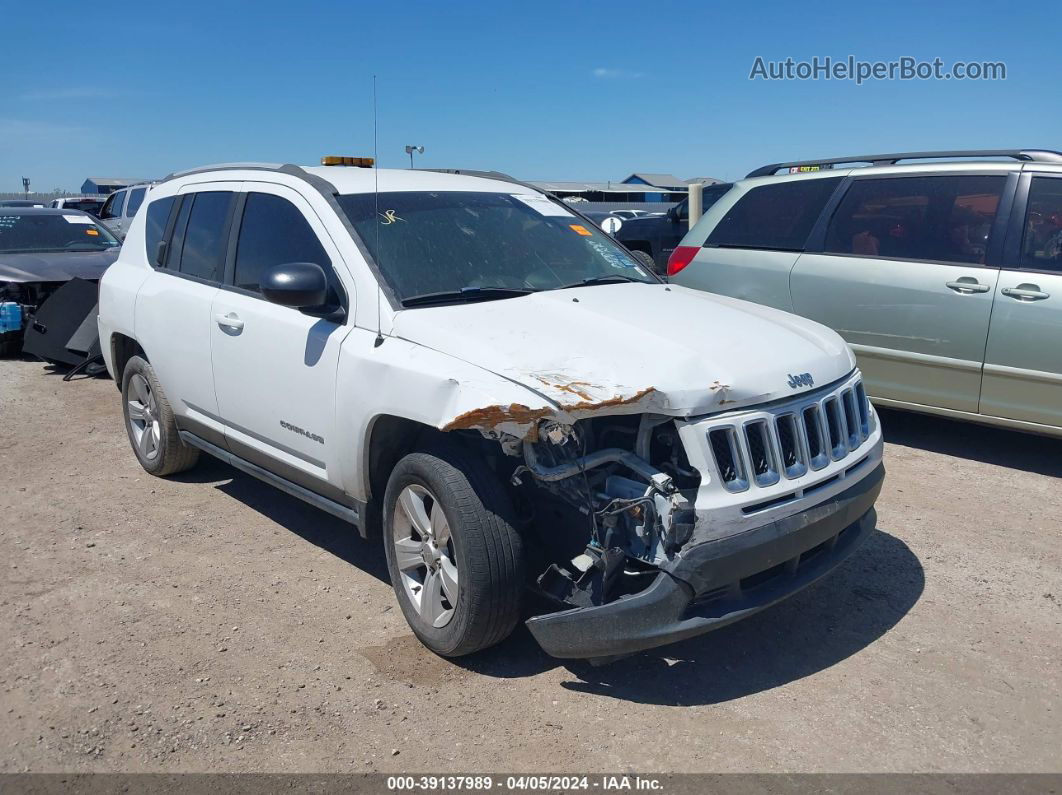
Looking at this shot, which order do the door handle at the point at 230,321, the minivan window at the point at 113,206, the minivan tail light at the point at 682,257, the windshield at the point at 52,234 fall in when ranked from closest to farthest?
the door handle at the point at 230,321, the minivan tail light at the point at 682,257, the windshield at the point at 52,234, the minivan window at the point at 113,206

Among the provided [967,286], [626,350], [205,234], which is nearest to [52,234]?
[205,234]

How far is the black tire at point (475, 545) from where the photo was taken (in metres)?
3.21

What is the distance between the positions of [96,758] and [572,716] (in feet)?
5.20

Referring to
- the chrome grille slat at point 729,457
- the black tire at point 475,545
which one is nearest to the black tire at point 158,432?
the black tire at point 475,545

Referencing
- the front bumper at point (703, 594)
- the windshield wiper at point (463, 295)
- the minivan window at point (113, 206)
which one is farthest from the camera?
the minivan window at point (113, 206)

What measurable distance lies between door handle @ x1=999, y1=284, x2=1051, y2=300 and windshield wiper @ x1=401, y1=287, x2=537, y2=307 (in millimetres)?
3261

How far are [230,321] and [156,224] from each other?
1547 millimetres

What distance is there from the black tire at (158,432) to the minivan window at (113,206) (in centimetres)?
Result: 1448

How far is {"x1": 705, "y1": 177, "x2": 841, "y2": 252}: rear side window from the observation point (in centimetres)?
669

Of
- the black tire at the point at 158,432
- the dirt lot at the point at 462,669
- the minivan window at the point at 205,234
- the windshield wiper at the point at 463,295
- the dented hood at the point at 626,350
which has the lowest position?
the dirt lot at the point at 462,669

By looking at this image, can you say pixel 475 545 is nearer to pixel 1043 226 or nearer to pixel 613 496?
pixel 613 496

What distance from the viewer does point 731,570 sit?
303 cm

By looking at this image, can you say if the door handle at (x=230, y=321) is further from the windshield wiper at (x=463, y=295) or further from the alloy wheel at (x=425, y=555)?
the alloy wheel at (x=425, y=555)

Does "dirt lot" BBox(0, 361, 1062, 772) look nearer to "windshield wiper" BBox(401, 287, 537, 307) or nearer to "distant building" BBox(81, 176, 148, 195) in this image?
"windshield wiper" BBox(401, 287, 537, 307)
